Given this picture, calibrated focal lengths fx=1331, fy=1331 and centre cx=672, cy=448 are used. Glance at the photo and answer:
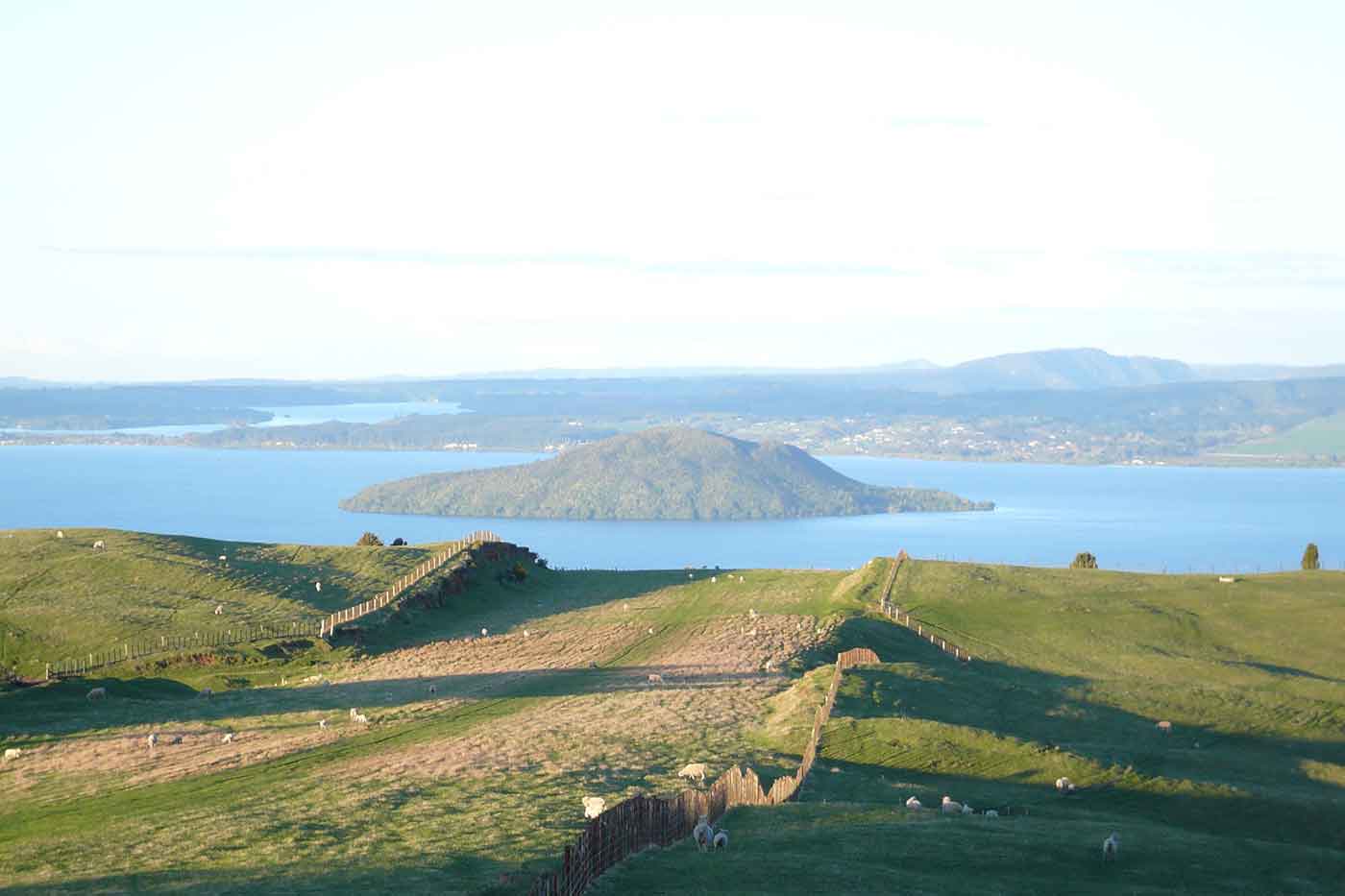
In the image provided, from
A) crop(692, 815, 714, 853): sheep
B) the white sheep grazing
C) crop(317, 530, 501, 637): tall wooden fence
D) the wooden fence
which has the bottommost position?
the wooden fence

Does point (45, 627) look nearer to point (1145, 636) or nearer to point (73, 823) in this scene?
point (73, 823)

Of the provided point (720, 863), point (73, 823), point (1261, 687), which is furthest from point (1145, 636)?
point (73, 823)

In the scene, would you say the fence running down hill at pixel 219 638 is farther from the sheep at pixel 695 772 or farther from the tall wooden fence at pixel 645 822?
the tall wooden fence at pixel 645 822

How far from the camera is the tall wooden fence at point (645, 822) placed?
2414 cm

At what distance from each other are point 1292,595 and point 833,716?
150ft

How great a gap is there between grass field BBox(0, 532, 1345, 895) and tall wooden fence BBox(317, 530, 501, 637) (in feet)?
7.50

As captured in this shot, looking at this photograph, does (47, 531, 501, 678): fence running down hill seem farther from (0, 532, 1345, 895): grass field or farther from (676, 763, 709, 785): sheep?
(676, 763, 709, 785): sheep

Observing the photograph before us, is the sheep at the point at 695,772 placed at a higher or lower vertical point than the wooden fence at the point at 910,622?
higher

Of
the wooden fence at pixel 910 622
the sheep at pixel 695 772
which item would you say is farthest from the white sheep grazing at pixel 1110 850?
the wooden fence at pixel 910 622

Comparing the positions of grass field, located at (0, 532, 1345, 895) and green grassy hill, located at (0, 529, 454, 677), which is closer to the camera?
grass field, located at (0, 532, 1345, 895)

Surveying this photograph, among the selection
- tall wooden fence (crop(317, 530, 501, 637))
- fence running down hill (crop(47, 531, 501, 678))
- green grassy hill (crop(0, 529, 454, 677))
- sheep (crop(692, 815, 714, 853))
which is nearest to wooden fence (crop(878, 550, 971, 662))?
tall wooden fence (crop(317, 530, 501, 637))

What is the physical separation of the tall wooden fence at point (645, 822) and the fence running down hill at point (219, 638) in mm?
33514

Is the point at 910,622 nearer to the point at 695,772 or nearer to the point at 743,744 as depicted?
the point at 743,744

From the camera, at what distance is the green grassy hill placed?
6419cm
